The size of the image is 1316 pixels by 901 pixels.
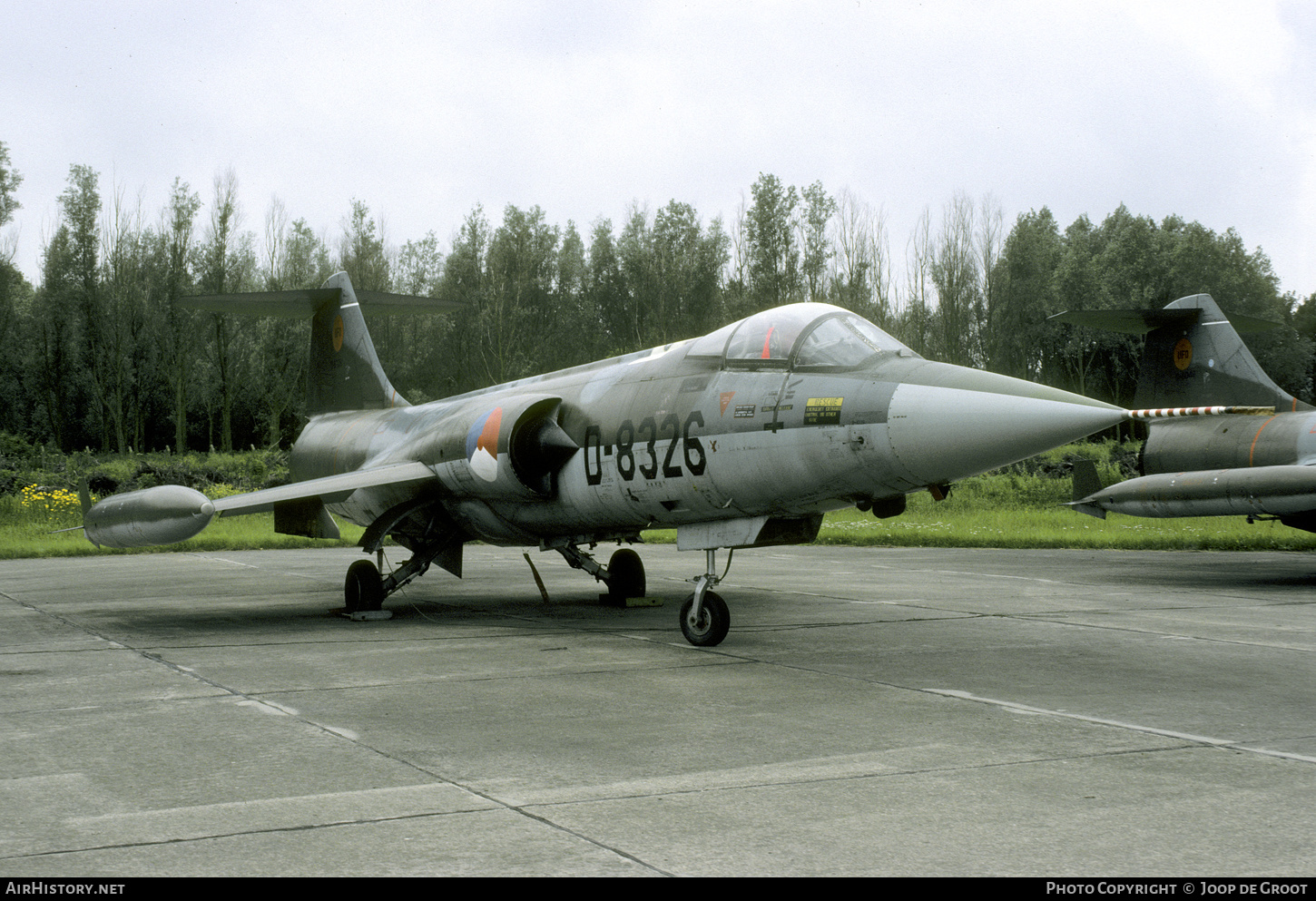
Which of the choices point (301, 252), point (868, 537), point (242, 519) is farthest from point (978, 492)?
point (301, 252)

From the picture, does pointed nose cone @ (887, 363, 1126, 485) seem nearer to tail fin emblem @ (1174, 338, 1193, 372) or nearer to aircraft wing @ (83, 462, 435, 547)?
aircraft wing @ (83, 462, 435, 547)

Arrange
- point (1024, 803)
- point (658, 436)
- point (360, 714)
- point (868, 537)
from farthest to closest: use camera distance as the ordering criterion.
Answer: point (868, 537) → point (658, 436) → point (360, 714) → point (1024, 803)

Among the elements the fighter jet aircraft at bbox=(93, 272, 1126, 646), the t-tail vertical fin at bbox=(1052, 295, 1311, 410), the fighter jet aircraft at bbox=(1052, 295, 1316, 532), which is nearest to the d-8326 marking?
the fighter jet aircraft at bbox=(93, 272, 1126, 646)

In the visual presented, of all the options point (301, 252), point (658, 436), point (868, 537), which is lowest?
point (868, 537)

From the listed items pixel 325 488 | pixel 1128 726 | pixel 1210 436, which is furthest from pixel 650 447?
pixel 1210 436

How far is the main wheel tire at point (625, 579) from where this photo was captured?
1197 centimetres

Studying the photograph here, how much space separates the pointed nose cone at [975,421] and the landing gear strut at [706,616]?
1887 mm

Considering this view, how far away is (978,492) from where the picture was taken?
30672 mm

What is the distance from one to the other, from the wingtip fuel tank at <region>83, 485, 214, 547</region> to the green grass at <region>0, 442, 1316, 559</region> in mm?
13032

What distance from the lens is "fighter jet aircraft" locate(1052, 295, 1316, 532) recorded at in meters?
13.9

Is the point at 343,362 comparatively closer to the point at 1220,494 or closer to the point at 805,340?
the point at 805,340

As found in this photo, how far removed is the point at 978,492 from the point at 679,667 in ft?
81.8

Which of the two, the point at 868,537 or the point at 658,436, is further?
the point at 868,537

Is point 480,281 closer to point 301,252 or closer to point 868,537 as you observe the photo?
point 301,252
